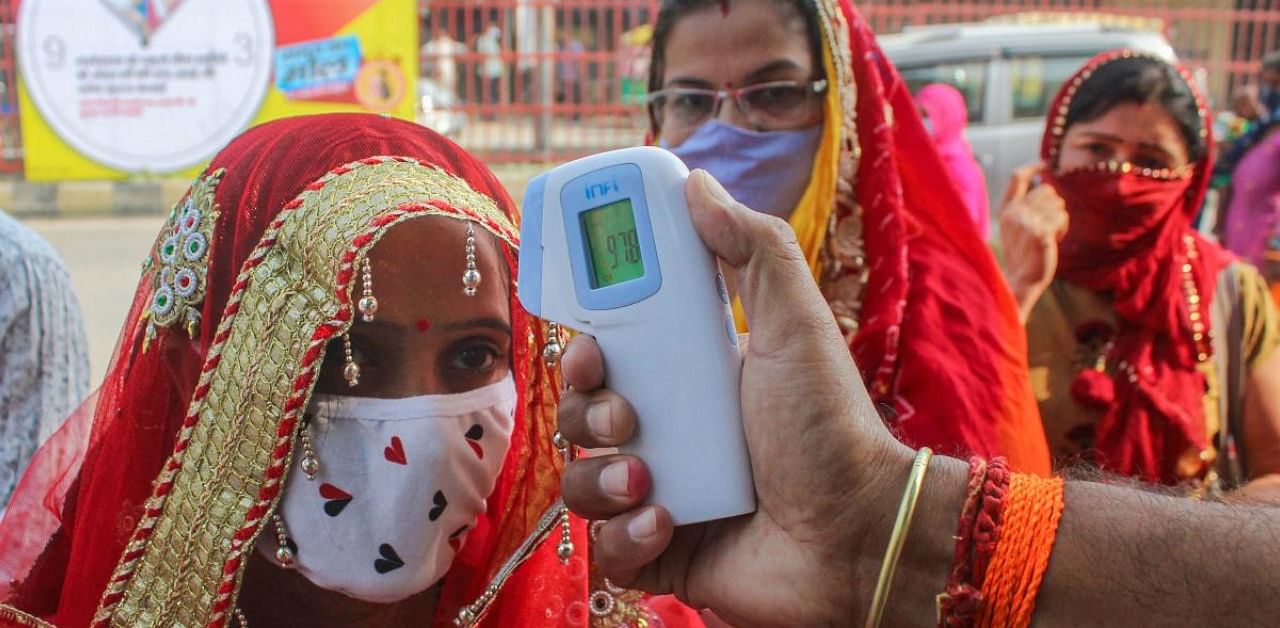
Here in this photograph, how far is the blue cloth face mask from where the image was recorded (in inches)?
86.4

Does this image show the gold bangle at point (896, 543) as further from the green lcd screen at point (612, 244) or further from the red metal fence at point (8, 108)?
the red metal fence at point (8, 108)

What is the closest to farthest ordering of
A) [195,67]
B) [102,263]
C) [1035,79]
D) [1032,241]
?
[1032,241], [102,263], [1035,79], [195,67]

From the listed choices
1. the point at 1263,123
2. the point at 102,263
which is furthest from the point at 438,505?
the point at 102,263

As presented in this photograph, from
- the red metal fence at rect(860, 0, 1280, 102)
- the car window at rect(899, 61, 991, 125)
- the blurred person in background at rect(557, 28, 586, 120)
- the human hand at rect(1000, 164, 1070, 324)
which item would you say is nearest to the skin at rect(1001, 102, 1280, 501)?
the human hand at rect(1000, 164, 1070, 324)

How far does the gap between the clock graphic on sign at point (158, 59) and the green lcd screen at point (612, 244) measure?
8180 mm

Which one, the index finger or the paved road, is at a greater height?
the index finger

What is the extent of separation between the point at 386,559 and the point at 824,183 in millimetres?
1162

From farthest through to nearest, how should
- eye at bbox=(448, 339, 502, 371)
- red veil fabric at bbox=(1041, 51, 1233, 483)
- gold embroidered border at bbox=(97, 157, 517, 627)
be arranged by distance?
red veil fabric at bbox=(1041, 51, 1233, 483) < eye at bbox=(448, 339, 502, 371) < gold embroidered border at bbox=(97, 157, 517, 627)

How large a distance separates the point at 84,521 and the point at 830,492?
3.10 feet

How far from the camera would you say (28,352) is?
228cm

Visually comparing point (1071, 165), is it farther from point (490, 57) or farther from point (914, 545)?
point (490, 57)

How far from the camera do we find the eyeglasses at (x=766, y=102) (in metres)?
2.17

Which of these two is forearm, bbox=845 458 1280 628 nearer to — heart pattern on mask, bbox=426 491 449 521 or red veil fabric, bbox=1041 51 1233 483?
heart pattern on mask, bbox=426 491 449 521

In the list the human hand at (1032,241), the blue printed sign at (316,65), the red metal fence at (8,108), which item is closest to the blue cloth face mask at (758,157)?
the human hand at (1032,241)
